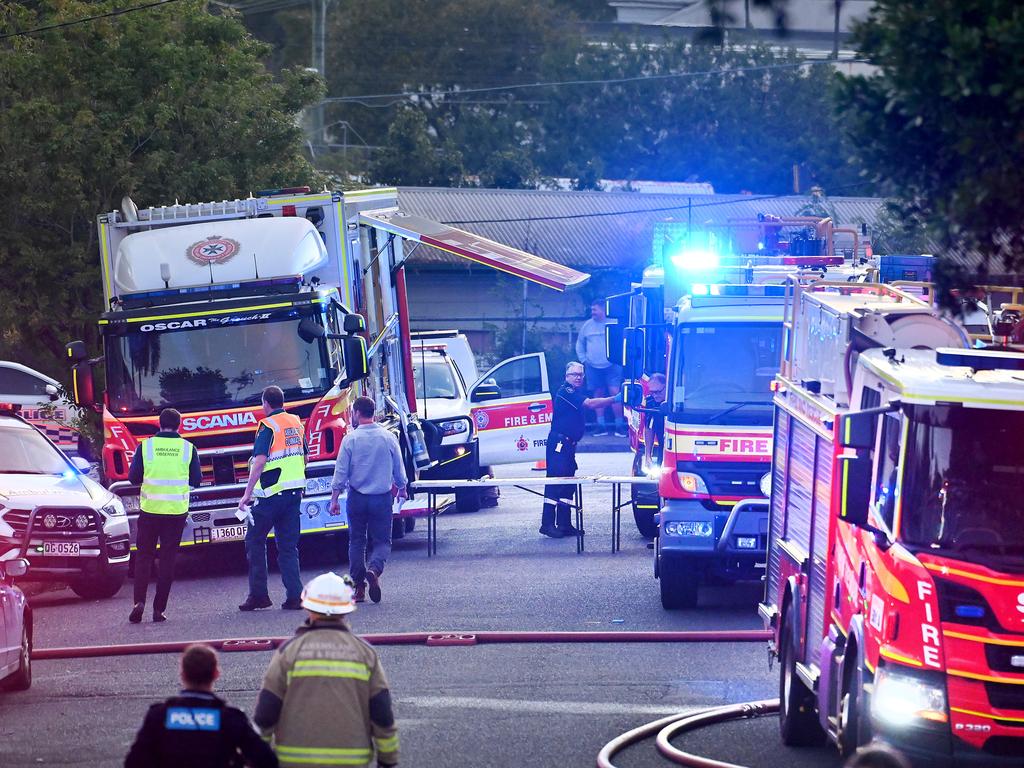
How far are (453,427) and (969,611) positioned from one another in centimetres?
1485

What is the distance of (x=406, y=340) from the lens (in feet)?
66.6

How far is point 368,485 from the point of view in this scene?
48.3ft

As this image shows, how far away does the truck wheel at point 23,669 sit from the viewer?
11.2 meters

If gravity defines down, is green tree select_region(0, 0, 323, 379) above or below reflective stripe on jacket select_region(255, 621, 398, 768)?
above

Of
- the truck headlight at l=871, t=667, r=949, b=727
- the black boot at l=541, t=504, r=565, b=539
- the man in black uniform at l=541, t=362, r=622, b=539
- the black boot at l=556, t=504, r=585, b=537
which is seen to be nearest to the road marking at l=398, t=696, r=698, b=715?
the truck headlight at l=871, t=667, r=949, b=727

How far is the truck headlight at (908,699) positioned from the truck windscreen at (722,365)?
704 cm

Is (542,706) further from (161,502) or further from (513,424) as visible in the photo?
(513,424)

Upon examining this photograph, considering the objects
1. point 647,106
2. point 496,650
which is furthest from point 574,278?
point 647,106

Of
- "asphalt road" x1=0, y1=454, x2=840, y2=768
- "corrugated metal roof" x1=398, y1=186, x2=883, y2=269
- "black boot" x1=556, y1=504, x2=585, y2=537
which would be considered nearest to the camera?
"asphalt road" x1=0, y1=454, x2=840, y2=768

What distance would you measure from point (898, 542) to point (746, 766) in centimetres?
214

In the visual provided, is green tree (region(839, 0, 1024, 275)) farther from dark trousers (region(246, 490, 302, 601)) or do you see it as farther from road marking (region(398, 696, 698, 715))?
dark trousers (region(246, 490, 302, 601))

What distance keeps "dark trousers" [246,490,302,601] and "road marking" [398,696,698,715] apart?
398cm

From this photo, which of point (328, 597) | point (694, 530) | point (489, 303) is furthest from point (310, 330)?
point (489, 303)

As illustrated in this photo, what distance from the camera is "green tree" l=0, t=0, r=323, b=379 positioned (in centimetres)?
2102
